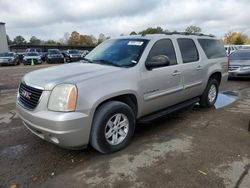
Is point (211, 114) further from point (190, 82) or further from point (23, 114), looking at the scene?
point (23, 114)

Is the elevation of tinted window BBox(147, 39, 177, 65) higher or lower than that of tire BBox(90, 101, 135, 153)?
higher

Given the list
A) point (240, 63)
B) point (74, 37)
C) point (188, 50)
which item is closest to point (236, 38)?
point (74, 37)

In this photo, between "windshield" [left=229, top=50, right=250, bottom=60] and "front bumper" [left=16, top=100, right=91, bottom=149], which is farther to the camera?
"windshield" [left=229, top=50, right=250, bottom=60]

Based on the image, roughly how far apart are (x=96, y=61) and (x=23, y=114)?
5.20ft

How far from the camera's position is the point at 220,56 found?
660 cm

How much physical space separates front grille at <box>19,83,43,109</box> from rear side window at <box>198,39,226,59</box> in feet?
13.7

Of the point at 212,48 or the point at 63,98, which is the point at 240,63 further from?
the point at 63,98

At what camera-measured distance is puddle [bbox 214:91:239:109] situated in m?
7.00

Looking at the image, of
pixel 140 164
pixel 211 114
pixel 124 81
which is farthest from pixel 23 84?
pixel 211 114

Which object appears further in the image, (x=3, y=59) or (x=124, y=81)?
(x=3, y=59)

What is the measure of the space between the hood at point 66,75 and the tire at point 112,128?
0.51m

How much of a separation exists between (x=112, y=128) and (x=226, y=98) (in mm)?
5314

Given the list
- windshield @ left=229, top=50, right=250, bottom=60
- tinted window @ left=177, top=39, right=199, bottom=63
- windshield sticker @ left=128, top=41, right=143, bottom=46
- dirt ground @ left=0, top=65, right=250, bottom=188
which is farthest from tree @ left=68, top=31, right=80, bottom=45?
windshield sticker @ left=128, top=41, right=143, bottom=46

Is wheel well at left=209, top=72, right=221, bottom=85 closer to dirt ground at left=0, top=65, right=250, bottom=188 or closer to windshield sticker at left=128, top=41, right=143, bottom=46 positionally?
dirt ground at left=0, top=65, right=250, bottom=188
